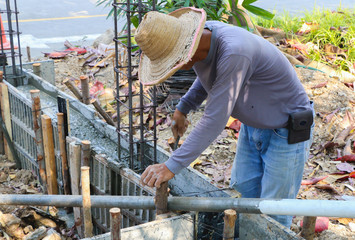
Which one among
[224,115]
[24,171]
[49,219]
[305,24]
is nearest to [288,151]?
[224,115]

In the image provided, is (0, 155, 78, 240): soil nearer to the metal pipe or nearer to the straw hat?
the metal pipe

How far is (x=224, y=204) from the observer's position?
9.36ft

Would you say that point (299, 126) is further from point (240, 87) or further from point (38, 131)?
point (38, 131)

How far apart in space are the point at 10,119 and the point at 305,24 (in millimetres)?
5232

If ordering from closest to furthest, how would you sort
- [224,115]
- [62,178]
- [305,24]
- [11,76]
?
1. [224,115]
2. [62,178]
3. [11,76]
4. [305,24]

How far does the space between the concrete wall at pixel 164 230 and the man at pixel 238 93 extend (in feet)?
1.22

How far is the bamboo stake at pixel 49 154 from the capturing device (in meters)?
4.66

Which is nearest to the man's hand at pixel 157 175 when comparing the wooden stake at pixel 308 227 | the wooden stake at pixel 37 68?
the wooden stake at pixel 308 227

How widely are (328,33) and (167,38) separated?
5501 millimetres

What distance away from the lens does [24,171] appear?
5.74 meters

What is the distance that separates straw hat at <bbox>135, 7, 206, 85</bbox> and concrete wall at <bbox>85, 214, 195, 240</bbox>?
0.89 metres

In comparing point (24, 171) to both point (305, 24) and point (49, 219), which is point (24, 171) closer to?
point (49, 219)

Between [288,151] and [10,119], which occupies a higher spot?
[288,151]

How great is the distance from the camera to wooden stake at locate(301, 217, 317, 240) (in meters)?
2.94
